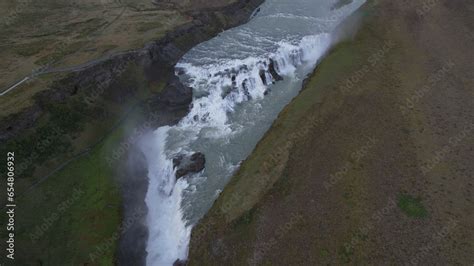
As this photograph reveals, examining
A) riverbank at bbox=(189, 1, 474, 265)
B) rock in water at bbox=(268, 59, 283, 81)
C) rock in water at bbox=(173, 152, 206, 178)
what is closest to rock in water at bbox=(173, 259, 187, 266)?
riverbank at bbox=(189, 1, 474, 265)

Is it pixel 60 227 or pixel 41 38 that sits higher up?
pixel 41 38

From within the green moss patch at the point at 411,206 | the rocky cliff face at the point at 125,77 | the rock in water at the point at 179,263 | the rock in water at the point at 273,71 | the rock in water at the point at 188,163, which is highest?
the rocky cliff face at the point at 125,77

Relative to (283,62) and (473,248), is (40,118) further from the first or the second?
(473,248)

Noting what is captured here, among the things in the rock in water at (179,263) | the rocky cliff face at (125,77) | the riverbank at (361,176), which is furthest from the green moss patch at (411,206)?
the rocky cliff face at (125,77)

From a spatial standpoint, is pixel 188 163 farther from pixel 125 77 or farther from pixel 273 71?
pixel 273 71

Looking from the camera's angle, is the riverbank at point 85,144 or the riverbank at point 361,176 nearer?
the riverbank at point 361,176

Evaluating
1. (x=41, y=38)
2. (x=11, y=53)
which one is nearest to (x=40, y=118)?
(x=11, y=53)

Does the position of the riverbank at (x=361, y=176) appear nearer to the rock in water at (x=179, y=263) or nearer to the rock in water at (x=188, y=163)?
the rock in water at (x=179, y=263)
